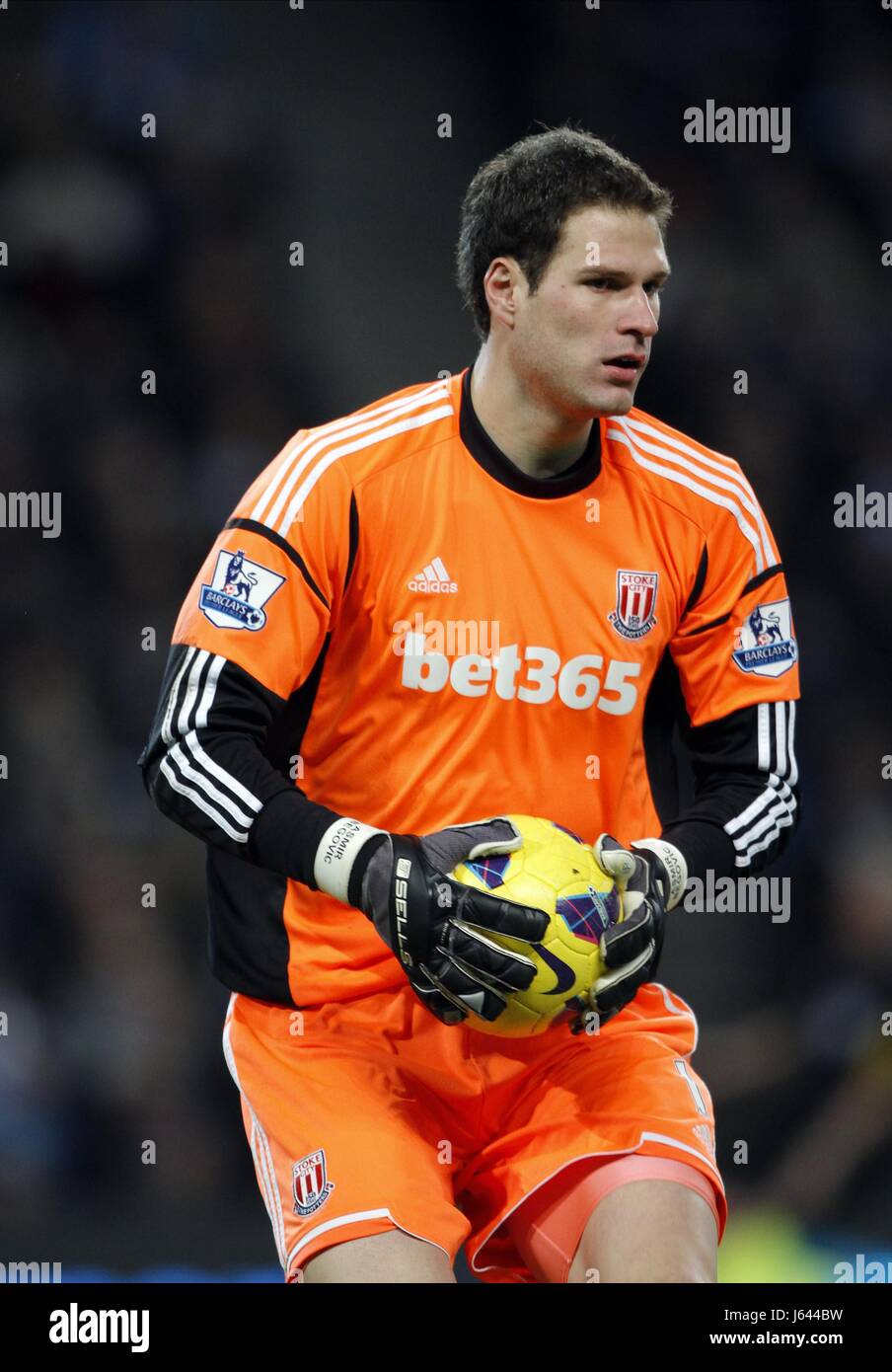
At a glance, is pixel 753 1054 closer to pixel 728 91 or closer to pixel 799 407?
pixel 799 407

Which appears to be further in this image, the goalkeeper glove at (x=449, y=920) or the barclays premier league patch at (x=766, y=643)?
the barclays premier league patch at (x=766, y=643)

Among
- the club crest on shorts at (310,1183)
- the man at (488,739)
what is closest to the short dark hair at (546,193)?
the man at (488,739)

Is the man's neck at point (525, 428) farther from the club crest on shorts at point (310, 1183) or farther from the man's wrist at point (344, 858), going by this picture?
the club crest on shorts at point (310, 1183)

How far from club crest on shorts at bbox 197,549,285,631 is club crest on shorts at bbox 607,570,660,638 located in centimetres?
52

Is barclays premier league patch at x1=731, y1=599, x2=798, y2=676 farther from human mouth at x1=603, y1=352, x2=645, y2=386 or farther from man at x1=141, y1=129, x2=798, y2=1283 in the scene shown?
human mouth at x1=603, y1=352, x2=645, y2=386

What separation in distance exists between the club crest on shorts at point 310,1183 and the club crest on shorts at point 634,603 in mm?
881

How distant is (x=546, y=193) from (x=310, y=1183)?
1.47m

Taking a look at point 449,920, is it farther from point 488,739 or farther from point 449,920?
point 488,739

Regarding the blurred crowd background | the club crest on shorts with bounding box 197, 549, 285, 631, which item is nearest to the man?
the club crest on shorts with bounding box 197, 549, 285, 631

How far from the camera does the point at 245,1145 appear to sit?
13.0ft

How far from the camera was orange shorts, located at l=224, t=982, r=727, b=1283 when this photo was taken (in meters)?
2.25

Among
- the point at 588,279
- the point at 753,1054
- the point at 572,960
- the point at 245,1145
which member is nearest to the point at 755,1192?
the point at 753,1054

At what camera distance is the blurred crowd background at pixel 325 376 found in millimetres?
3979

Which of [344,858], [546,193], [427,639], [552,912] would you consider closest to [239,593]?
[427,639]
